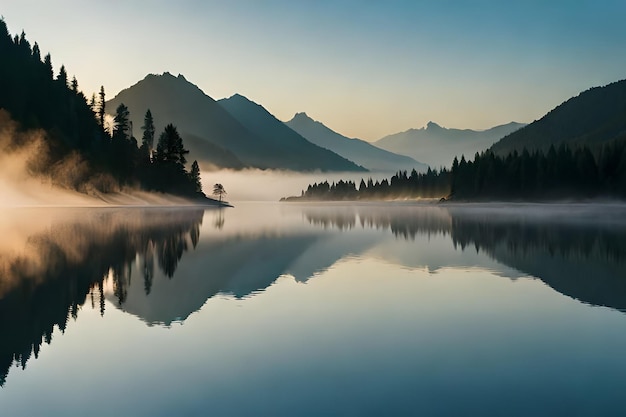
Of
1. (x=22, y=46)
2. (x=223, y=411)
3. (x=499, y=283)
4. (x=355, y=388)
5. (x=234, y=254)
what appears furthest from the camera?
(x=22, y=46)

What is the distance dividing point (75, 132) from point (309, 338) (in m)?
173

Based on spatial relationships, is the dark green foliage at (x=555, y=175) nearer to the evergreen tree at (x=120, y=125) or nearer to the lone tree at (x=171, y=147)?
the lone tree at (x=171, y=147)

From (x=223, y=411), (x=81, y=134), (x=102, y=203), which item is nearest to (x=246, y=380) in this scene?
(x=223, y=411)

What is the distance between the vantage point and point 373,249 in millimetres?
43188

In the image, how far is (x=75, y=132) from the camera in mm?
168500

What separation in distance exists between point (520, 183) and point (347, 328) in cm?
17256

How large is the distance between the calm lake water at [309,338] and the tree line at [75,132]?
449ft

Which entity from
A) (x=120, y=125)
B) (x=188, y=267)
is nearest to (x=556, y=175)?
(x=120, y=125)

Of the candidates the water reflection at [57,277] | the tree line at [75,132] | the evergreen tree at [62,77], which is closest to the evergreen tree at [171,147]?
the tree line at [75,132]

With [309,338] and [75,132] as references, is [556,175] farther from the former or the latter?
[309,338]

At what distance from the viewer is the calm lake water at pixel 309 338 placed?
35.1 ft

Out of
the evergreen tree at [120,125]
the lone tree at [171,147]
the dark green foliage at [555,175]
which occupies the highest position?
the evergreen tree at [120,125]

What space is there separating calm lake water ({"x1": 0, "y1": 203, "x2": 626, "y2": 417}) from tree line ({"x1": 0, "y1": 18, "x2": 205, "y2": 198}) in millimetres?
136805

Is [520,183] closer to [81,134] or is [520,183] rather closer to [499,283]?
[81,134]
